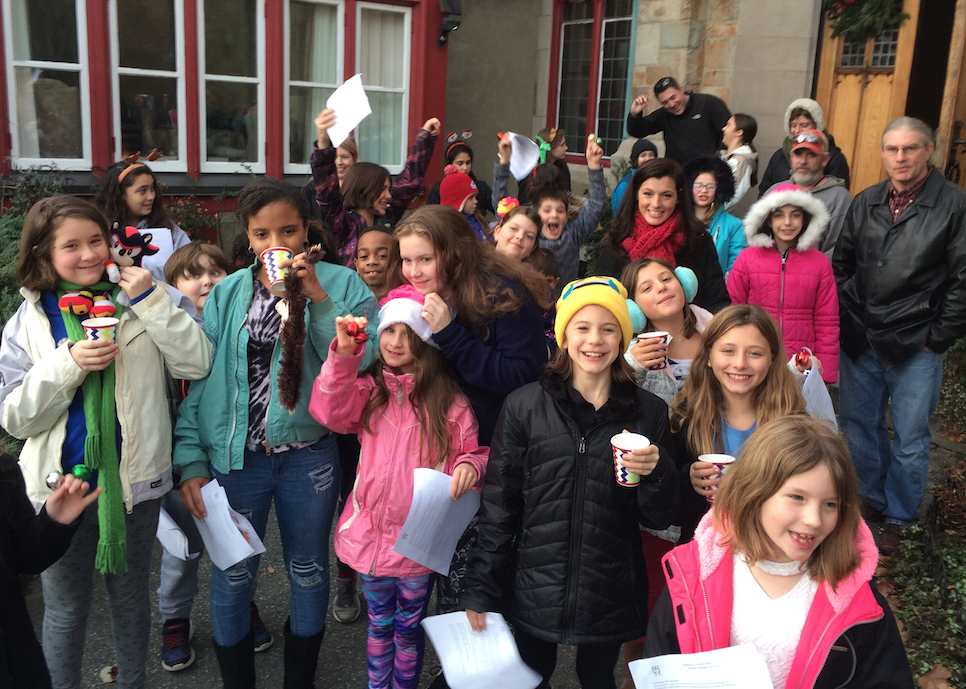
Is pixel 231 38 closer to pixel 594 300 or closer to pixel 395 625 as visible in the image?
pixel 594 300

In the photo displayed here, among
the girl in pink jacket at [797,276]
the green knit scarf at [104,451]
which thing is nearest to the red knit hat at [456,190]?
the girl in pink jacket at [797,276]

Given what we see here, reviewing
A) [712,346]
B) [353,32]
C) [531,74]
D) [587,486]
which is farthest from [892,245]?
[531,74]

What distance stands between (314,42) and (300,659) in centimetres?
846

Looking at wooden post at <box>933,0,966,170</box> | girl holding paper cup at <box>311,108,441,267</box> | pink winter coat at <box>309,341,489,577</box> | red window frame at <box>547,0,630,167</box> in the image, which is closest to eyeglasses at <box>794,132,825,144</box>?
wooden post at <box>933,0,966,170</box>

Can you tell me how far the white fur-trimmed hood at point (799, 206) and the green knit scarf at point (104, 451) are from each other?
3413mm

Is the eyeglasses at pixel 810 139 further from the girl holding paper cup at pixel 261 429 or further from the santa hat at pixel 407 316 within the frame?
the girl holding paper cup at pixel 261 429

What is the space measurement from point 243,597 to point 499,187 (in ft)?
14.6

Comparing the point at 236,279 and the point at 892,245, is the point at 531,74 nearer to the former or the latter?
the point at 892,245

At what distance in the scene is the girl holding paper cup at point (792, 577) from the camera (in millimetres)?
2045

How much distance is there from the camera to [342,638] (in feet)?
12.1

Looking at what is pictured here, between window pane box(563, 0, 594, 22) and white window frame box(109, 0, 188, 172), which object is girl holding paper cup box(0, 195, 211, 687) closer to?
white window frame box(109, 0, 188, 172)

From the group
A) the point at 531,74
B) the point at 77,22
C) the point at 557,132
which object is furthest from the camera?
the point at 531,74

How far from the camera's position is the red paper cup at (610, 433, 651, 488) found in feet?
7.95

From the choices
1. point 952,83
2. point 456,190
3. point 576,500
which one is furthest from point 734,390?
point 952,83
